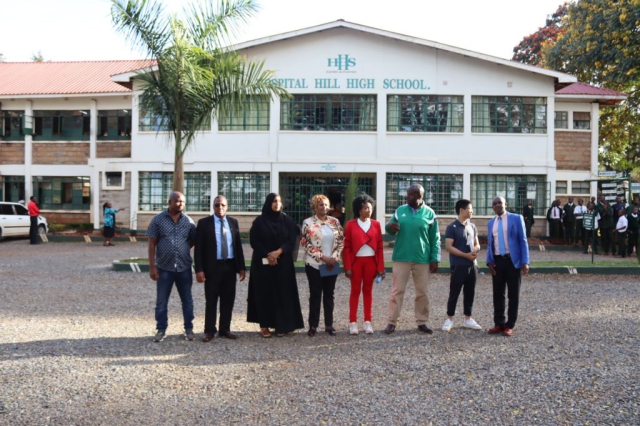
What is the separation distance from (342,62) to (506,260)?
1754 cm

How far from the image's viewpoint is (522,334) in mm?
7832

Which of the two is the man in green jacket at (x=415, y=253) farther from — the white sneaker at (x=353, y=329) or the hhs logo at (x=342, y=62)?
the hhs logo at (x=342, y=62)

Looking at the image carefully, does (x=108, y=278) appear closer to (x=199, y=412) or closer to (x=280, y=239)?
(x=280, y=239)

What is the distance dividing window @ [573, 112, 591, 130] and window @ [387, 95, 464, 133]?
5.51m

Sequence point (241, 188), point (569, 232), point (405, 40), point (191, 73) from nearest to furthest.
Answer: point (191, 73) < point (569, 232) < point (405, 40) < point (241, 188)

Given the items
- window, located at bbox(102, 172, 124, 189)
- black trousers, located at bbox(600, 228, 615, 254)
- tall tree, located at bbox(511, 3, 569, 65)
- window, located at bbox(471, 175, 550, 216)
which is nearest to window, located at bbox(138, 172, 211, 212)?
window, located at bbox(102, 172, 124, 189)

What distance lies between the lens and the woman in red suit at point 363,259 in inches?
309

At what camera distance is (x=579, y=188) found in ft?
85.7

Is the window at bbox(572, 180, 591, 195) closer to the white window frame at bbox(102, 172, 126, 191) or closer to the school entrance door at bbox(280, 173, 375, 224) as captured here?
the school entrance door at bbox(280, 173, 375, 224)

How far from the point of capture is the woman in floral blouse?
7.70 metres

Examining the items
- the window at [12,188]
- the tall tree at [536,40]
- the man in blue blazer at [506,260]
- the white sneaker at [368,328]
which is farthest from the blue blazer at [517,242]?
the tall tree at [536,40]

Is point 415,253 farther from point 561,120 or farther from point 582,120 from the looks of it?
point 582,120

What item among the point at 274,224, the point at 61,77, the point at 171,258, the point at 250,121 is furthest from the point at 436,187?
the point at 61,77

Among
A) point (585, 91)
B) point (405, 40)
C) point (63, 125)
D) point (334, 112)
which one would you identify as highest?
point (405, 40)
